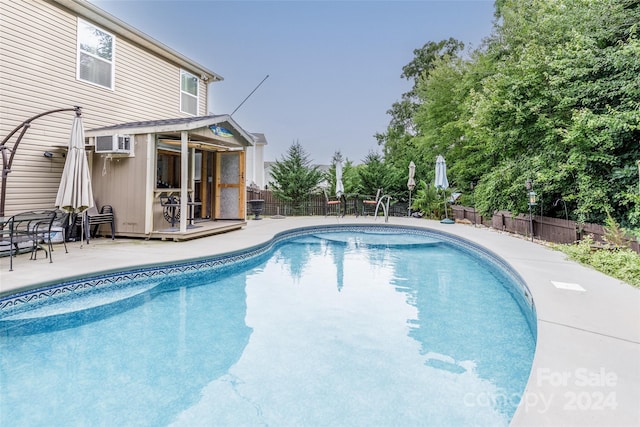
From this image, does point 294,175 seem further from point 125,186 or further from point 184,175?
point 125,186

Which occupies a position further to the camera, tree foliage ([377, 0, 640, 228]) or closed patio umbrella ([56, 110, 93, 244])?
tree foliage ([377, 0, 640, 228])

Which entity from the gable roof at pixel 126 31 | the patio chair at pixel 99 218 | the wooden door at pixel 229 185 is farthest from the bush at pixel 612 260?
the gable roof at pixel 126 31

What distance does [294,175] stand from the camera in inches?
529

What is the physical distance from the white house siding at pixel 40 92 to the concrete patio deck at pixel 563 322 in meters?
1.42

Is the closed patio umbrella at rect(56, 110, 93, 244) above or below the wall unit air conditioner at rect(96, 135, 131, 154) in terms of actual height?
below

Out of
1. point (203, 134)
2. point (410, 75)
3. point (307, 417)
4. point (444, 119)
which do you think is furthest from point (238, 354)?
point (410, 75)

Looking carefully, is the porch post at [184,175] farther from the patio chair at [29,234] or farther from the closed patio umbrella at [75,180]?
the patio chair at [29,234]

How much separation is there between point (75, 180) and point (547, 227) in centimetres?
942

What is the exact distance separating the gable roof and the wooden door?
9.97ft

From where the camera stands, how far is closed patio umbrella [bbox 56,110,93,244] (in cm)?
548

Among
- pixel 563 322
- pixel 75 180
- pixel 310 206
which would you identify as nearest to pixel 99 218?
pixel 75 180

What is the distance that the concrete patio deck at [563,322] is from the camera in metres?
1.64

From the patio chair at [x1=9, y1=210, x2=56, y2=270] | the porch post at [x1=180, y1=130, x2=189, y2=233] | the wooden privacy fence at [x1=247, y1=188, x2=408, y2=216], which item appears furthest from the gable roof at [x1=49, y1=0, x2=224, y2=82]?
the wooden privacy fence at [x1=247, y1=188, x2=408, y2=216]

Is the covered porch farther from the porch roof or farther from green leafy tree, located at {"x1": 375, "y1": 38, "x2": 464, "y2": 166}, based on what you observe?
green leafy tree, located at {"x1": 375, "y1": 38, "x2": 464, "y2": 166}
